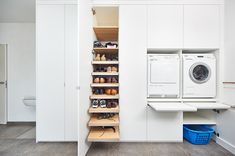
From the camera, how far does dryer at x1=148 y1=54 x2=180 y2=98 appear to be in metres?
2.08

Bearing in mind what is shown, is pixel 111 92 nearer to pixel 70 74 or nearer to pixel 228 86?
pixel 70 74

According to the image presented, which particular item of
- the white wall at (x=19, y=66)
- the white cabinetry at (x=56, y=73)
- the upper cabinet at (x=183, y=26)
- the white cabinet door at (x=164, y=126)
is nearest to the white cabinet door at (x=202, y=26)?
the upper cabinet at (x=183, y=26)

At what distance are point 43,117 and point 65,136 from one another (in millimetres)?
495

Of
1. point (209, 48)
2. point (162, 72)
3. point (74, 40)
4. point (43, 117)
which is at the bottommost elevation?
point (43, 117)

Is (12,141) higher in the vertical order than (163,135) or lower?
lower

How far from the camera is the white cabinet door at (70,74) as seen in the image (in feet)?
7.06

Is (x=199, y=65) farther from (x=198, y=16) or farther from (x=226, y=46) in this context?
(x=198, y=16)

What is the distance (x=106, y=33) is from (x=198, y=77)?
5.80 ft

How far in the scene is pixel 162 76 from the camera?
2.07 m

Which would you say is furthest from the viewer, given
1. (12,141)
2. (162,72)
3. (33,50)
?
(33,50)

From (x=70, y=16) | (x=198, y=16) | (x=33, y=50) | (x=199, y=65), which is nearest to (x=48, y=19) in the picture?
(x=70, y=16)

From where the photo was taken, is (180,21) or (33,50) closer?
(180,21)

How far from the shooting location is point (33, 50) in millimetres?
3064

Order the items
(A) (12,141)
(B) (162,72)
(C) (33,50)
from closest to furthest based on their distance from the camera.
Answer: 1. (B) (162,72)
2. (A) (12,141)
3. (C) (33,50)
